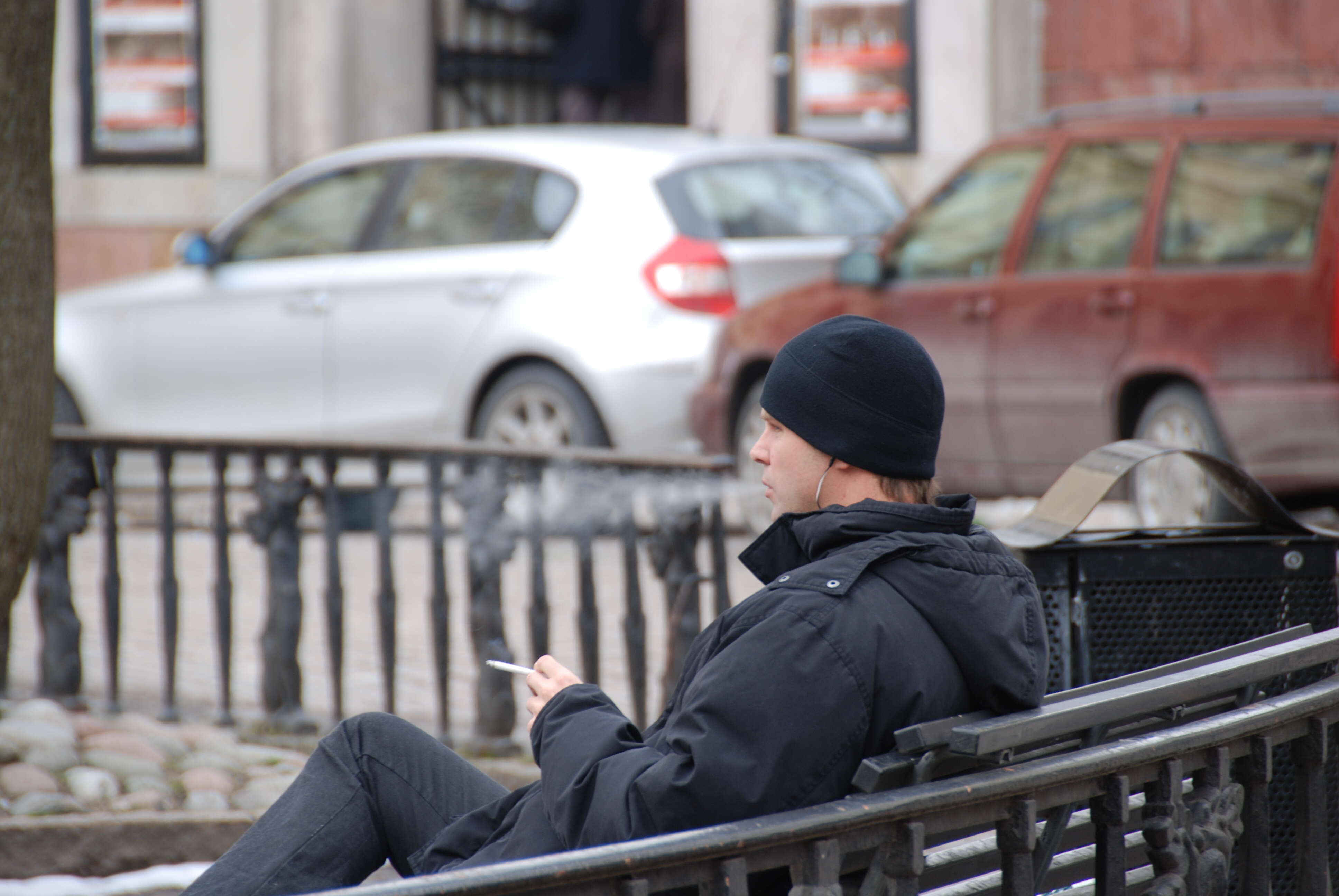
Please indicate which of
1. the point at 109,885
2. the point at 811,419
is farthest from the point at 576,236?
the point at 811,419

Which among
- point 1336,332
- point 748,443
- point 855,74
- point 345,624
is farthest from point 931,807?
point 855,74

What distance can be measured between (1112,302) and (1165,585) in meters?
3.97

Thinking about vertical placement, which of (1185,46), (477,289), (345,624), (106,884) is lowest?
(106,884)

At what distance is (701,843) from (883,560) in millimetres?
540

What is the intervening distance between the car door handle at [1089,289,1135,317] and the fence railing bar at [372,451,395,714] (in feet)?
10.5

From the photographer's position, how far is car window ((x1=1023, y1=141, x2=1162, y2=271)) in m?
6.94

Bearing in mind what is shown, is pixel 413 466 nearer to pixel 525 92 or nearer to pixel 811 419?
pixel 525 92

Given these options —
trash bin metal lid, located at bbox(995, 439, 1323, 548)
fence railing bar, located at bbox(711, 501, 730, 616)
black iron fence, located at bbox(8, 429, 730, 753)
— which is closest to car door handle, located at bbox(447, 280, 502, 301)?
black iron fence, located at bbox(8, 429, 730, 753)

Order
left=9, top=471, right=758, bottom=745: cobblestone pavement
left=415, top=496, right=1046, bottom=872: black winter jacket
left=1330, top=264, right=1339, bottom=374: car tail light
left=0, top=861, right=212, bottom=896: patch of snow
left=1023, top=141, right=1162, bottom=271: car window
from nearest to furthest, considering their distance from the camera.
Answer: left=415, top=496, right=1046, bottom=872: black winter jacket → left=0, top=861, right=212, bottom=896: patch of snow → left=9, top=471, right=758, bottom=745: cobblestone pavement → left=1330, top=264, right=1339, bottom=374: car tail light → left=1023, top=141, right=1162, bottom=271: car window

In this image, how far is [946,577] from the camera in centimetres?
221

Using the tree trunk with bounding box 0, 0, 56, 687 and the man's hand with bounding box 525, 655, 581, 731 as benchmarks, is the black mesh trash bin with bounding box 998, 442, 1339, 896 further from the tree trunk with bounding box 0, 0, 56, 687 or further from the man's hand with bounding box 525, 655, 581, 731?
the tree trunk with bounding box 0, 0, 56, 687

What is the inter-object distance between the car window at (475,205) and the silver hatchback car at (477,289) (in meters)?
0.01

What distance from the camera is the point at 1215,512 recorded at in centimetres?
595

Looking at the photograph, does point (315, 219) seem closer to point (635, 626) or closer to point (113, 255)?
point (635, 626)
